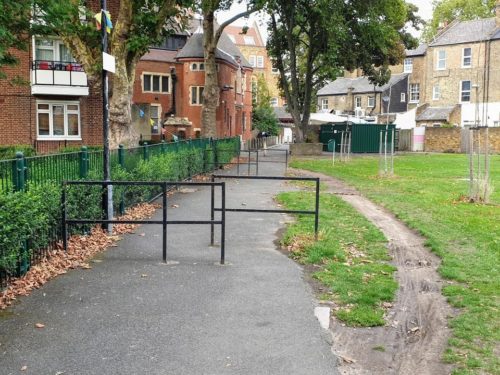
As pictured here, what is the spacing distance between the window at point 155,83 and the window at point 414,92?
29130mm

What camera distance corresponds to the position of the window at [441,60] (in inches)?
2174

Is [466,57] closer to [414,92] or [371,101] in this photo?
[414,92]

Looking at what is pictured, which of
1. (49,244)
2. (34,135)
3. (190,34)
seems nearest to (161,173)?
(49,244)

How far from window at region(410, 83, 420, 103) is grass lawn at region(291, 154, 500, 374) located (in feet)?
132

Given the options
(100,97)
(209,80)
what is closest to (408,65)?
(209,80)

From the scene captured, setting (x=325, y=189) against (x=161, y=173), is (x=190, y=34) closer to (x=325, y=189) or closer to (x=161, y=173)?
(x=325, y=189)

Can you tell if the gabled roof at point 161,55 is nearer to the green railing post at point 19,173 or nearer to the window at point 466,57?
the window at point 466,57

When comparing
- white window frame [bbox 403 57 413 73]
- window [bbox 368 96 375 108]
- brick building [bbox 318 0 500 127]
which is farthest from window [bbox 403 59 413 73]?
window [bbox 368 96 375 108]

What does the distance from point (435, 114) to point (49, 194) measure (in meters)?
52.3

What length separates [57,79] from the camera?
28.2m

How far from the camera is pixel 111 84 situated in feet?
57.1

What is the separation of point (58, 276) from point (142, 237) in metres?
2.62

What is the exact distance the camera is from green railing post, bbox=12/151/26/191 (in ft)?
23.0

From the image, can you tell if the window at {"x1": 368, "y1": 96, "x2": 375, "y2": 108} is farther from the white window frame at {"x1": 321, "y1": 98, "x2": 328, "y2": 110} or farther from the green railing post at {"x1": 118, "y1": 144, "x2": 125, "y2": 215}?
the green railing post at {"x1": 118, "y1": 144, "x2": 125, "y2": 215}
